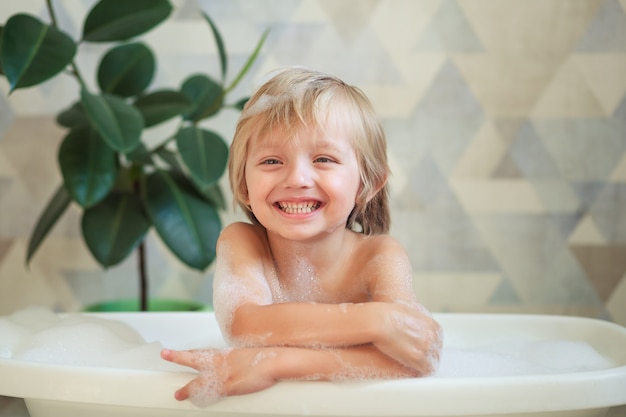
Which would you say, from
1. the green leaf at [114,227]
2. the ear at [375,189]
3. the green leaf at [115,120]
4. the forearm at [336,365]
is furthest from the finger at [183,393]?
the green leaf at [114,227]

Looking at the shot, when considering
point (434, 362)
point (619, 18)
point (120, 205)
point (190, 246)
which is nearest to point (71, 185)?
point (120, 205)

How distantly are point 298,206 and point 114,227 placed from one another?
2.49ft

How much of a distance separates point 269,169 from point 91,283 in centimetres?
131

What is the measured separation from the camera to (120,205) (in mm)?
1730

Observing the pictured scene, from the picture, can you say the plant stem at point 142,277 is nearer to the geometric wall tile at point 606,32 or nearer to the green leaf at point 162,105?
the green leaf at point 162,105

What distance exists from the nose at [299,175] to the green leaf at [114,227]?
2.44ft

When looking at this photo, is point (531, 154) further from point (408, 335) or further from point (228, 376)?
point (228, 376)

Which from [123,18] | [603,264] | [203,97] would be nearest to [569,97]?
[603,264]

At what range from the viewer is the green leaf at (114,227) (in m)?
1.64

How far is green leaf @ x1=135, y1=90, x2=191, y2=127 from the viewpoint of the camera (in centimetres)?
167

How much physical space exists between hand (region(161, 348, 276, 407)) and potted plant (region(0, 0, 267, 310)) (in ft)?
2.22

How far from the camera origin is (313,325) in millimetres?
946

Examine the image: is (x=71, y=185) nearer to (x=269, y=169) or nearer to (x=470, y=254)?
(x=269, y=169)

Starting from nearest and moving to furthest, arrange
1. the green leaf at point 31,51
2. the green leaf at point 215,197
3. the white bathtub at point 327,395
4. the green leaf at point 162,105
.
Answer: the white bathtub at point 327,395 < the green leaf at point 31,51 < the green leaf at point 162,105 < the green leaf at point 215,197
